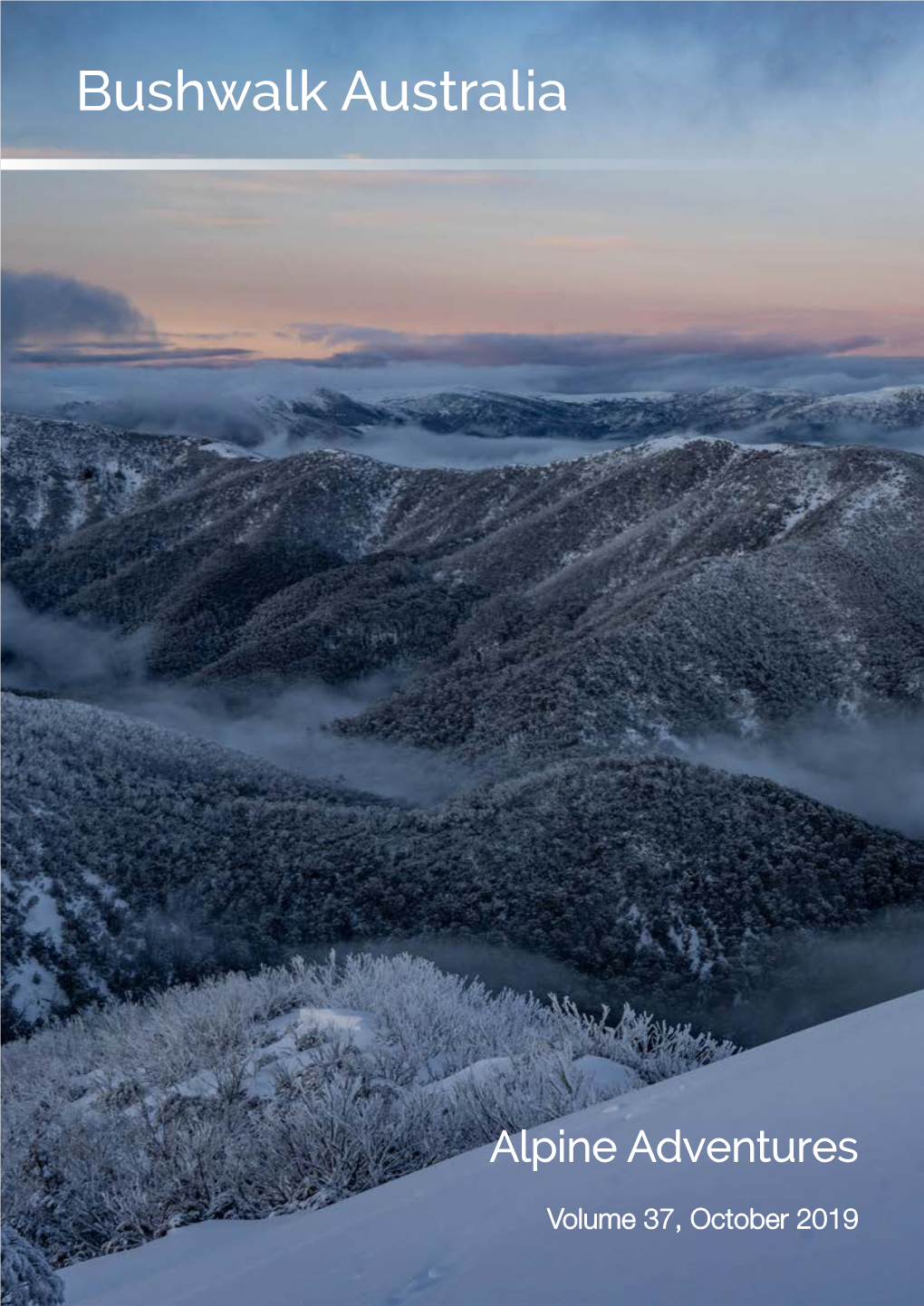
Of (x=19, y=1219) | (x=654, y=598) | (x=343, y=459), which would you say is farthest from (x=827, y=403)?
(x=19, y=1219)

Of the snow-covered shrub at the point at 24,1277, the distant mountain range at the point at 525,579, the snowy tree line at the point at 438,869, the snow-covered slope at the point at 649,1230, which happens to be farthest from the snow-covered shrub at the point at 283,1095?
the distant mountain range at the point at 525,579

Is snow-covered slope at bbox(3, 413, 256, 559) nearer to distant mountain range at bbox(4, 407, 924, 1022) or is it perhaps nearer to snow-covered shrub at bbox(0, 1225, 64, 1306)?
distant mountain range at bbox(4, 407, 924, 1022)

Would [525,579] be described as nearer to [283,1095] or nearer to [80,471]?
[283,1095]

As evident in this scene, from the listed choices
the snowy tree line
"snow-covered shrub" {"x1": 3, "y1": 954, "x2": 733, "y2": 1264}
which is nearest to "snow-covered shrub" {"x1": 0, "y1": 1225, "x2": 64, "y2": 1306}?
"snow-covered shrub" {"x1": 3, "y1": 954, "x2": 733, "y2": 1264}

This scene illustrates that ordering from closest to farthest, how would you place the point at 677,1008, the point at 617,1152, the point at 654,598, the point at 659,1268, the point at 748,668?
the point at 659,1268 → the point at 617,1152 → the point at 677,1008 → the point at 748,668 → the point at 654,598

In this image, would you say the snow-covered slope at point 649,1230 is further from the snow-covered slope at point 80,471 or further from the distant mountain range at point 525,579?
the snow-covered slope at point 80,471

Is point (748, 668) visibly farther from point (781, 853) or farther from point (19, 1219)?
point (19, 1219)

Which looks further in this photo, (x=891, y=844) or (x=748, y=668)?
(x=748, y=668)
